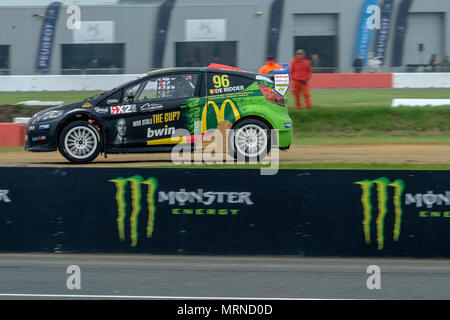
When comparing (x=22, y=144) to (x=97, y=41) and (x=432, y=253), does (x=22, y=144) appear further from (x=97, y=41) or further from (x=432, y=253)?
(x=97, y=41)

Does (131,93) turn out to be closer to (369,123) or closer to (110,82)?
(369,123)

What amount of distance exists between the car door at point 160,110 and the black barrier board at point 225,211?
3.83 metres

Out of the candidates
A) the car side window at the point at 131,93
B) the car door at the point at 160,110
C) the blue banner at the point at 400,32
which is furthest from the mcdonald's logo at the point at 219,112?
the blue banner at the point at 400,32

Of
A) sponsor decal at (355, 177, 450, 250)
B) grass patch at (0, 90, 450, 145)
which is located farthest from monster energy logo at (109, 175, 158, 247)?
grass patch at (0, 90, 450, 145)

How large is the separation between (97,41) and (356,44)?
11.9 meters

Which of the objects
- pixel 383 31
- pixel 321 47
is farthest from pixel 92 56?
pixel 383 31

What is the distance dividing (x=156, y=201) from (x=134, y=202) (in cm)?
25

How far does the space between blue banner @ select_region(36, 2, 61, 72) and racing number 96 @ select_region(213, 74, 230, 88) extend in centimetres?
2175

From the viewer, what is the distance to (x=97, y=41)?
32.5 m

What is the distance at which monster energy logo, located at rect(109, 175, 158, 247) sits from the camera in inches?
316

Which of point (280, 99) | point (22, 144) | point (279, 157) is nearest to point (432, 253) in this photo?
point (280, 99)

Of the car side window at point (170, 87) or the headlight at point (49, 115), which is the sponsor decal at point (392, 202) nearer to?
the car side window at point (170, 87)
